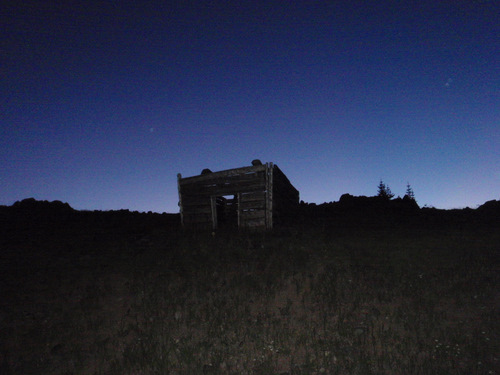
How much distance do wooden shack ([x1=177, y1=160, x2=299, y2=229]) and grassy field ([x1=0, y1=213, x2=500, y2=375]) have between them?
7.46ft

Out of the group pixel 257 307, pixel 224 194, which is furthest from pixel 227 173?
pixel 257 307

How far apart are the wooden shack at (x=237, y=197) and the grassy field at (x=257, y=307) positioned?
2272 millimetres

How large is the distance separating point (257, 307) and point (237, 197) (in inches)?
334

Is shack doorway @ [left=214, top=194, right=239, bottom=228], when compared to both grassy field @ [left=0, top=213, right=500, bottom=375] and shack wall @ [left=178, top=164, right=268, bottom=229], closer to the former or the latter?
shack wall @ [left=178, top=164, right=268, bottom=229]

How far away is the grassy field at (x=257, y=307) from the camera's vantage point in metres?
5.92

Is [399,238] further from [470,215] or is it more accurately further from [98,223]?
[98,223]

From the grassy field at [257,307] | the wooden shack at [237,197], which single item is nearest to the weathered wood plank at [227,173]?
the wooden shack at [237,197]

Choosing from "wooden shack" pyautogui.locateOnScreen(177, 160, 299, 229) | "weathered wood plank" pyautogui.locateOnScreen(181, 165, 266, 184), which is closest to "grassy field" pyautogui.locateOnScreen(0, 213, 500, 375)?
"wooden shack" pyautogui.locateOnScreen(177, 160, 299, 229)

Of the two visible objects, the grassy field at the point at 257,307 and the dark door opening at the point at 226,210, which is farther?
the dark door opening at the point at 226,210

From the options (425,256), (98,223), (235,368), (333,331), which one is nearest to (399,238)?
(425,256)

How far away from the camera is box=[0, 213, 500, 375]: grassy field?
5918 mm

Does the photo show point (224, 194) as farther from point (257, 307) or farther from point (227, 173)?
point (257, 307)

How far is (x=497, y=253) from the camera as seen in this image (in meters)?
10.8

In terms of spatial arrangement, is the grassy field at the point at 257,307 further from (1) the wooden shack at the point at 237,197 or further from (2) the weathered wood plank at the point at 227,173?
(2) the weathered wood plank at the point at 227,173
